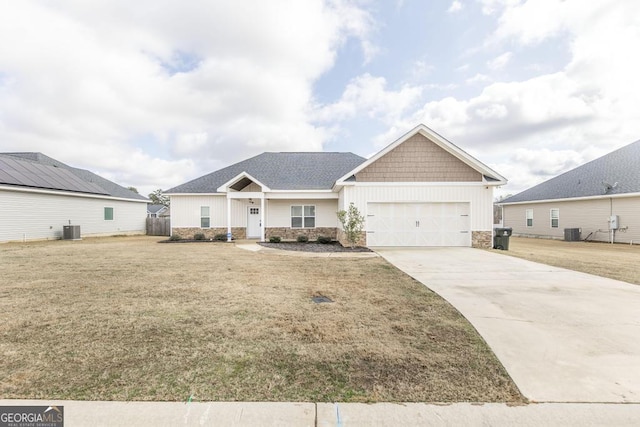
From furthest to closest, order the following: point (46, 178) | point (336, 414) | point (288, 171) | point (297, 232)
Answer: point (288, 171) → point (46, 178) → point (297, 232) → point (336, 414)

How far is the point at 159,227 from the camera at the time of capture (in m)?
26.6

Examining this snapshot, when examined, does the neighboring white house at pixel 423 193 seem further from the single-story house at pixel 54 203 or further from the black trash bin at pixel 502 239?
the single-story house at pixel 54 203

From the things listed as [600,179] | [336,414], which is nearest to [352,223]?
[336,414]

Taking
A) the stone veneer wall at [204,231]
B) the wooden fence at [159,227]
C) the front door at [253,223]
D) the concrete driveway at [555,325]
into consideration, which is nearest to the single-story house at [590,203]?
the concrete driveway at [555,325]

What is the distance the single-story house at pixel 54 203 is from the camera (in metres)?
16.1

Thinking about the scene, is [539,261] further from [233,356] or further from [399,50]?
[399,50]

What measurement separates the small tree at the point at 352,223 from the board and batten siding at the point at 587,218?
16647 mm

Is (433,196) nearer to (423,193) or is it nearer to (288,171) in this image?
(423,193)

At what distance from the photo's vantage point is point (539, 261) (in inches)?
394

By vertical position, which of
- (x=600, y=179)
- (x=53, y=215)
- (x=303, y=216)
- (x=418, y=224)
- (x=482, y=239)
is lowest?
(x=482, y=239)

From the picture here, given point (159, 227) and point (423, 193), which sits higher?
point (423, 193)

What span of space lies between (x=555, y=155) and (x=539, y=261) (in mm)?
40338

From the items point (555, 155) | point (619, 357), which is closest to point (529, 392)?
point (619, 357)

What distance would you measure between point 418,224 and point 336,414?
1316cm
